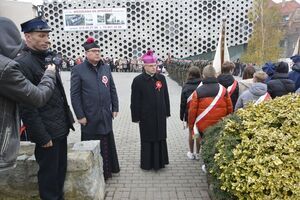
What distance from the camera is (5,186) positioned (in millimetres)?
3793

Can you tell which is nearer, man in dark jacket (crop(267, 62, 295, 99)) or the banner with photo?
man in dark jacket (crop(267, 62, 295, 99))

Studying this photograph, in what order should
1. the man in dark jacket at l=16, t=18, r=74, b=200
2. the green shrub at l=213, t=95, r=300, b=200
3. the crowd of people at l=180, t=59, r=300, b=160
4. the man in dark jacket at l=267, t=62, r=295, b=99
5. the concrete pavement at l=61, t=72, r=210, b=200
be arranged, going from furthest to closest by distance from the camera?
the man in dark jacket at l=267, t=62, r=295, b=99 → the crowd of people at l=180, t=59, r=300, b=160 → the concrete pavement at l=61, t=72, r=210, b=200 → the man in dark jacket at l=16, t=18, r=74, b=200 → the green shrub at l=213, t=95, r=300, b=200

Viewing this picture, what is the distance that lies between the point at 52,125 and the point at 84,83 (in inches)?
54.6

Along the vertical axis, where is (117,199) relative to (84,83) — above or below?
below

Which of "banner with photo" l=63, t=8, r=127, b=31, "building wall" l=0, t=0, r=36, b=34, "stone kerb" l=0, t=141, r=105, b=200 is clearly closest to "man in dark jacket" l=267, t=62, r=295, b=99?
"stone kerb" l=0, t=141, r=105, b=200

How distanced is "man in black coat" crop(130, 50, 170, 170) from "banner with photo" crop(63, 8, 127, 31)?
1357 inches

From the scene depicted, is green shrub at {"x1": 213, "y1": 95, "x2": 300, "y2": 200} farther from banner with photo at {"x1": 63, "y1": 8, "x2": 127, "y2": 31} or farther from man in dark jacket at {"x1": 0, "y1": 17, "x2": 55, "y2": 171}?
banner with photo at {"x1": 63, "y1": 8, "x2": 127, "y2": 31}

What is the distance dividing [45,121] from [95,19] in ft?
121

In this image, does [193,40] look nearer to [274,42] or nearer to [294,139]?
[274,42]

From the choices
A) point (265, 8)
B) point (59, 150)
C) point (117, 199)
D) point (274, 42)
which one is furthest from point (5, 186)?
point (265, 8)

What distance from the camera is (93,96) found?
4668 millimetres

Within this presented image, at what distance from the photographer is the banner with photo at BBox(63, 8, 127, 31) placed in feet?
126

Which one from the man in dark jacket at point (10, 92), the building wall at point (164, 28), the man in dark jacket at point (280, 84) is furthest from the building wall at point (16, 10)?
the man in dark jacket at point (10, 92)

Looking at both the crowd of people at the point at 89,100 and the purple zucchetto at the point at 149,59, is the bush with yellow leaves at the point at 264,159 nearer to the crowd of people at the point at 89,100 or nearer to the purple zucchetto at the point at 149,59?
the crowd of people at the point at 89,100
